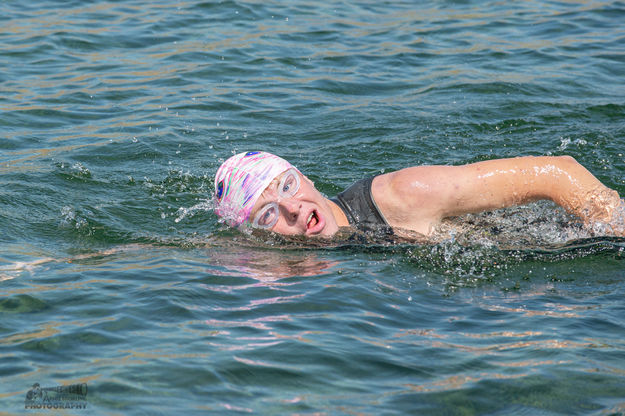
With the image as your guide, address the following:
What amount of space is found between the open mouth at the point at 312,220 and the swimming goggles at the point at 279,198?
0.21 meters

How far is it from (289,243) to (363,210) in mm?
594

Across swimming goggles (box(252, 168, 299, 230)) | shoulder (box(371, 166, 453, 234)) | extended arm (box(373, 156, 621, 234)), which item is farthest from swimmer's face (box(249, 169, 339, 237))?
extended arm (box(373, 156, 621, 234))

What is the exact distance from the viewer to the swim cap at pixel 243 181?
19.3ft

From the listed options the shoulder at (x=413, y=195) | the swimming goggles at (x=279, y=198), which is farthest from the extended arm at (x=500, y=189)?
the swimming goggles at (x=279, y=198)

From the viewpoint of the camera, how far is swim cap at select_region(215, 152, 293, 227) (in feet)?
19.3

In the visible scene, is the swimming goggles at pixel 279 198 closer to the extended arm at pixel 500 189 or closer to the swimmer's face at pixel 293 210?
the swimmer's face at pixel 293 210

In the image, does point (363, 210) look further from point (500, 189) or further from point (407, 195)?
point (500, 189)

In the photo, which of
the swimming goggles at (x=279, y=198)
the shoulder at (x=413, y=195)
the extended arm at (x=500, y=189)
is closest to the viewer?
the extended arm at (x=500, y=189)

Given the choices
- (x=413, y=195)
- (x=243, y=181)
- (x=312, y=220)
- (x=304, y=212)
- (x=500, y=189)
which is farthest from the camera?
(x=243, y=181)

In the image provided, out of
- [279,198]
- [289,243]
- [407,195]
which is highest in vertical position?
[407,195]

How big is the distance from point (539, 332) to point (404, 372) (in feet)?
2.78

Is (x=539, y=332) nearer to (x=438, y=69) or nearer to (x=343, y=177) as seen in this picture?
(x=343, y=177)

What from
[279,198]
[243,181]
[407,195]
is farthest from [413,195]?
[243,181]

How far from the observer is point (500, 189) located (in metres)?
5.22
